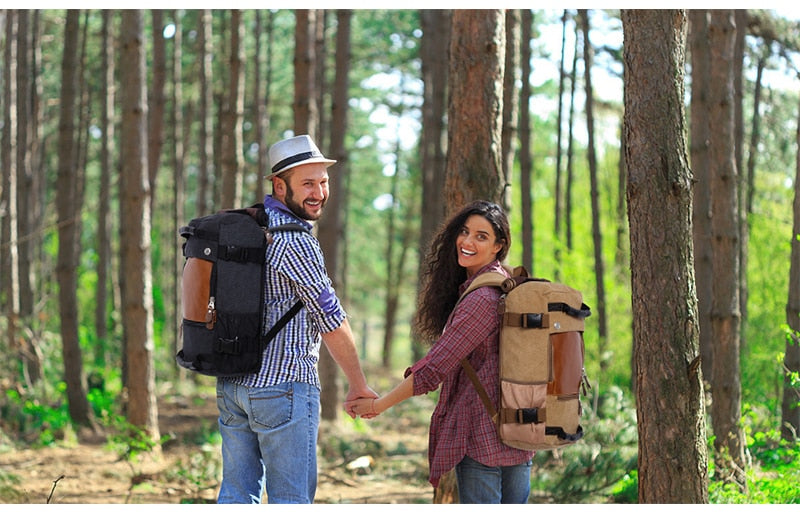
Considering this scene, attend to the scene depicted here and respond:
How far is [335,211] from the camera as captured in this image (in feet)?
39.7

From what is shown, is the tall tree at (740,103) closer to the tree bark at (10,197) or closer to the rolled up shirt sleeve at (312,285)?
the rolled up shirt sleeve at (312,285)

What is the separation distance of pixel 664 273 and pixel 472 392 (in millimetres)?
1400

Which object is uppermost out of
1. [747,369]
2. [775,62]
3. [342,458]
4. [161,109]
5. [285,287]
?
[775,62]

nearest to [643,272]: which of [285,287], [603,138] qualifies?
[285,287]

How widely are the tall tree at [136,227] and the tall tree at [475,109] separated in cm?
421

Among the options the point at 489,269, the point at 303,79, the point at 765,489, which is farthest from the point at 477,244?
the point at 303,79

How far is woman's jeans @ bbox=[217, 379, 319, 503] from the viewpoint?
410 centimetres

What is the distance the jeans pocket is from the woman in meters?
0.46

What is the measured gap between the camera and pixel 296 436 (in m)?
4.10

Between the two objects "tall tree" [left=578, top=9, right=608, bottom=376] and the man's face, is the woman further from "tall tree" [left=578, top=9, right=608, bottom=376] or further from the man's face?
"tall tree" [left=578, top=9, right=608, bottom=376]

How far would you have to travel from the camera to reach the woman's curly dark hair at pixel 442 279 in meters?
4.45

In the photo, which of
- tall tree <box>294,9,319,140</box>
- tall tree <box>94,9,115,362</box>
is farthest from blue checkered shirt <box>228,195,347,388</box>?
tall tree <box>94,9,115,362</box>
